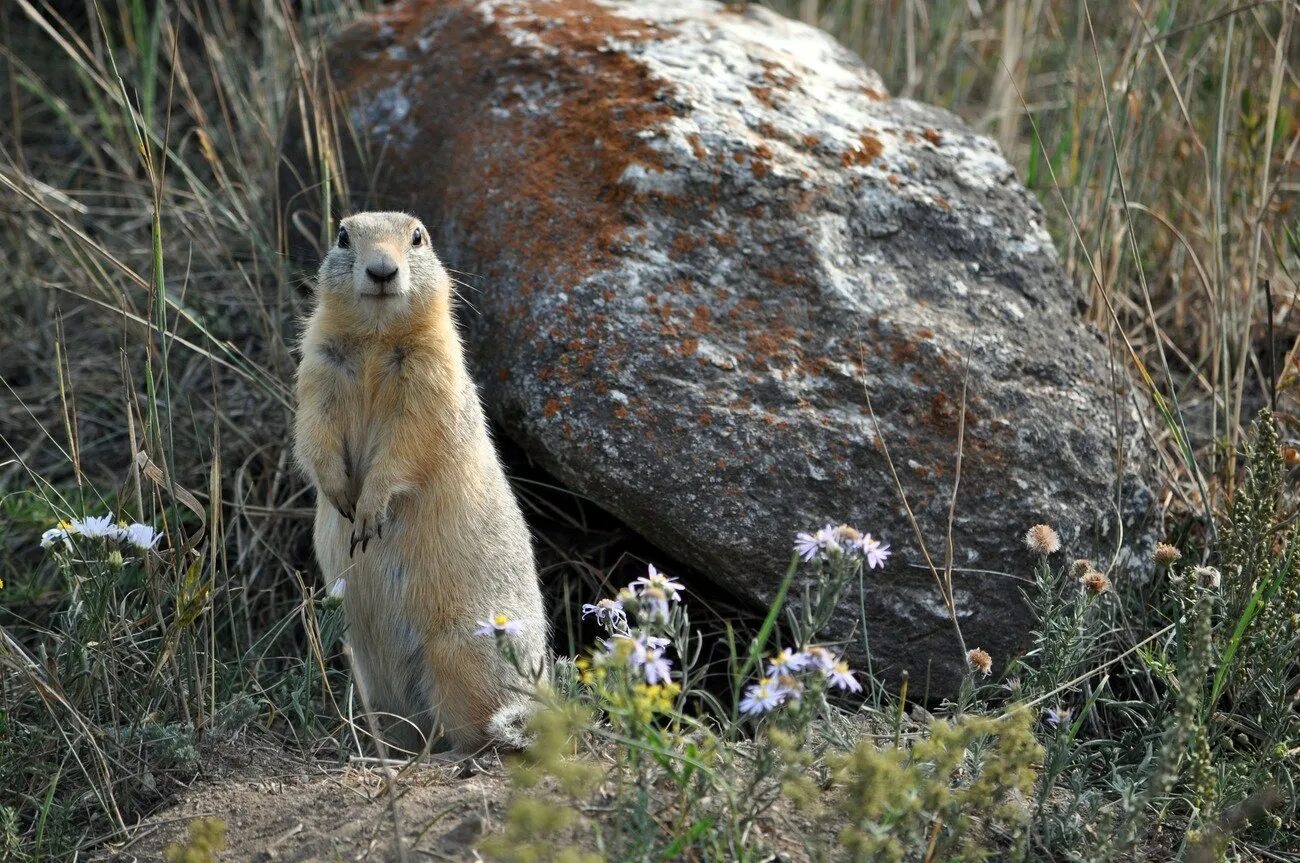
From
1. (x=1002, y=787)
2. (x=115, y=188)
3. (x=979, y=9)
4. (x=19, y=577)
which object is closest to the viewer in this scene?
(x=1002, y=787)

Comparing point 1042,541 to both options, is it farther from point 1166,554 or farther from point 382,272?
point 382,272

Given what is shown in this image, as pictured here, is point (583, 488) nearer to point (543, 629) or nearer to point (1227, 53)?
point (543, 629)

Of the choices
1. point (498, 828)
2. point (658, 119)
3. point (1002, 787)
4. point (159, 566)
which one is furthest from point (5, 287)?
Answer: point (1002, 787)

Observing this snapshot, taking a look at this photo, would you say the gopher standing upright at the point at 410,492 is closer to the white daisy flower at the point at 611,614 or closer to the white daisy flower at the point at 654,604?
the white daisy flower at the point at 611,614

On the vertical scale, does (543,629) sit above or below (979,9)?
below

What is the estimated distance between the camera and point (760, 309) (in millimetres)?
4941

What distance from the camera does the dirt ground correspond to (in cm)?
326

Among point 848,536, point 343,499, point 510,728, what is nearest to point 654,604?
point 848,536

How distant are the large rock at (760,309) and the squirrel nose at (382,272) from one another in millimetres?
732

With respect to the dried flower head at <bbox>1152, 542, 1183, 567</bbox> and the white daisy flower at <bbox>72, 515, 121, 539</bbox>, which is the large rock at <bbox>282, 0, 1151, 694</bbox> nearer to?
the dried flower head at <bbox>1152, 542, 1183, 567</bbox>

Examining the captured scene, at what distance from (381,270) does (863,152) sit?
219 centimetres

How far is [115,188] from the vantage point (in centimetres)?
762

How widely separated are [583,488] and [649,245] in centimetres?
99

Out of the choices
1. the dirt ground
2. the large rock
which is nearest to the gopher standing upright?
the large rock
